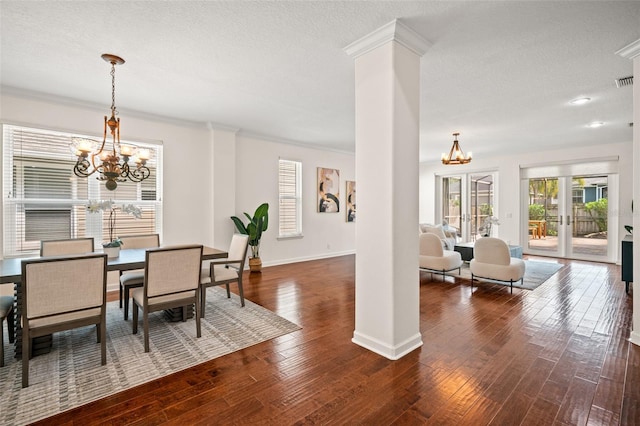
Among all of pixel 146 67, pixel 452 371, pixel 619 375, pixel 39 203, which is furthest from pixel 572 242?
pixel 39 203

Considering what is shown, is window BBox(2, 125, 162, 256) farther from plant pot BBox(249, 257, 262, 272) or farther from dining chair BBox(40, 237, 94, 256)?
plant pot BBox(249, 257, 262, 272)

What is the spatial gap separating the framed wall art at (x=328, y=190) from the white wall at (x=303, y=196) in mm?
126

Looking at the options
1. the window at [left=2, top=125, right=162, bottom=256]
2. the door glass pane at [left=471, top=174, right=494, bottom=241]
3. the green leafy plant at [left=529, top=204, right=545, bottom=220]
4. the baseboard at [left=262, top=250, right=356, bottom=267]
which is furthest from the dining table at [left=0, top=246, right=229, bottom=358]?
the green leafy plant at [left=529, top=204, right=545, bottom=220]

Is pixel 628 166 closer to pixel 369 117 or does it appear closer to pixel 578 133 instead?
pixel 578 133

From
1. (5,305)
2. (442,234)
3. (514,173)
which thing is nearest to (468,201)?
(514,173)

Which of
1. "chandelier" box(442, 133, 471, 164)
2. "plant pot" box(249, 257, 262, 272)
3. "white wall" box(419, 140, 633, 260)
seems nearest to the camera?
"chandelier" box(442, 133, 471, 164)

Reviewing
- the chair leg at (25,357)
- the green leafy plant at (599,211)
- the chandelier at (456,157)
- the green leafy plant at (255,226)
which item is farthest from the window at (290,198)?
the green leafy plant at (599,211)

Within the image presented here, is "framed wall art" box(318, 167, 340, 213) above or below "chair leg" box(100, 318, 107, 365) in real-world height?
above

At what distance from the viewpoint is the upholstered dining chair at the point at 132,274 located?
328 cm

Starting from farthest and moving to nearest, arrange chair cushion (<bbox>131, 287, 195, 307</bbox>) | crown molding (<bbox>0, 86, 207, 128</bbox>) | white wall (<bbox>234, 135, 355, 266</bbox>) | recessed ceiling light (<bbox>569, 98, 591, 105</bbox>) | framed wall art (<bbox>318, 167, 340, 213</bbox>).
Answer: framed wall art (<bbox>318, 167, 340, 213</bbox>) < white wall (<bbox>234, 135, 355, 266</bbox>) < recessed ceiling light (<bbox>569, 98, 591, 105</bbox>) < crown molding (<bbox>0, 86, 207, 128</bbox>) < chair cushion (<bbox>131, 287, 195, 307</bbox>)

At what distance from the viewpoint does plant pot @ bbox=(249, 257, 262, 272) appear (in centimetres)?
574

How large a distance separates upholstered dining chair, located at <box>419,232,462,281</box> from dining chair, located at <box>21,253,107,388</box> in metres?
4.62

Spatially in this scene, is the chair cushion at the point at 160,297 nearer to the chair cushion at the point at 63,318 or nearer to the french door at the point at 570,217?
the chair cushion at the point at 63,318

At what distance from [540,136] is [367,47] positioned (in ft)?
17.5
